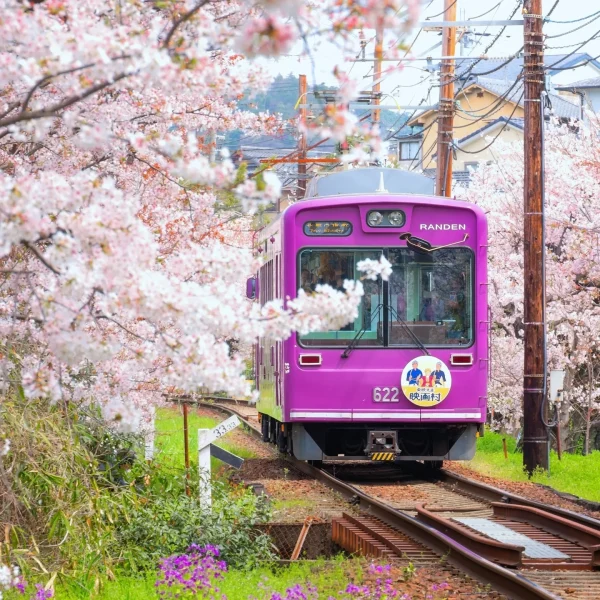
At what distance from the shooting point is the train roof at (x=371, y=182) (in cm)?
1394

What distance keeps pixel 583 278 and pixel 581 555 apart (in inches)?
542

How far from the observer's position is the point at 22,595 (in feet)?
22.9

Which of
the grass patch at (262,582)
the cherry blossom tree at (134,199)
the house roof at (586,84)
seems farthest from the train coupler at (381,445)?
the house roof at (586,84)

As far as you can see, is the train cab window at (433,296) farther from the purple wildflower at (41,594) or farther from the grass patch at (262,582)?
the purple wildflower at (41,594)

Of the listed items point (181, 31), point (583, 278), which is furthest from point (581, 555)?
point (583, 278)

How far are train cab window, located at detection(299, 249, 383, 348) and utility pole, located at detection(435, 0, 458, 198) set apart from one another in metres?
6.53

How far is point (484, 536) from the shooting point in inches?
363

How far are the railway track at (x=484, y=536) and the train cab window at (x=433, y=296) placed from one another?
164 centimetres

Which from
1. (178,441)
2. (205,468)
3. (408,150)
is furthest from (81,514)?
(408,150)

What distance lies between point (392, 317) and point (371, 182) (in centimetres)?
191

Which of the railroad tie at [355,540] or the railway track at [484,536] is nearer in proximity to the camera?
the railway track at [484,536]

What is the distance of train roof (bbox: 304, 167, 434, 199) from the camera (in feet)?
45.7

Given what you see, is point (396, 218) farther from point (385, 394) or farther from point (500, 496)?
point (500, 496)

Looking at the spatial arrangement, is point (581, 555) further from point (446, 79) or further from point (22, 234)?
point (446, 79)
